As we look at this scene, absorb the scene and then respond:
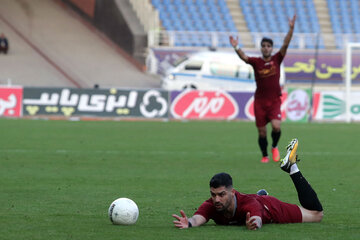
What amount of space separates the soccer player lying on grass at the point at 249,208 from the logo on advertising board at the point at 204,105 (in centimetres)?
1942

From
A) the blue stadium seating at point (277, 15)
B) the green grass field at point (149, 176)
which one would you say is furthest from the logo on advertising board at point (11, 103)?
the blue stadium seating at point (277, 15)

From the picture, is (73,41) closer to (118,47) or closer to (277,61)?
(118,47)

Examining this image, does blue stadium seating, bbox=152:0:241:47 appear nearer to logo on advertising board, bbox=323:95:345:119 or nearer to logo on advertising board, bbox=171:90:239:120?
logo on advertising board, bbox=171:90:239:120

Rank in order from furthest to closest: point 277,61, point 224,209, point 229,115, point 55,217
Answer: point 229,115 → point 277,61 → point 55,217 → point 224,209

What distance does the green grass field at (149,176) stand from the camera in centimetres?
802

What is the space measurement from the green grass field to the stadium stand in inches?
560

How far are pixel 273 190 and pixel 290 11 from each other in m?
31.8

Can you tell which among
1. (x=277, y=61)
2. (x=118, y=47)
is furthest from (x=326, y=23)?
(x=277, y=61)

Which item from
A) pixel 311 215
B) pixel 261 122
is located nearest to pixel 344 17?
pixel 261 122

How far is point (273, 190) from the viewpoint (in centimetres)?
1117

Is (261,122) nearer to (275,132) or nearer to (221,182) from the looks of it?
(275,132)

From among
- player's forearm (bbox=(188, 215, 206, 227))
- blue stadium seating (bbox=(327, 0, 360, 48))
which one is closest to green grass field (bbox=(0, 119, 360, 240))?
player's forearm (bbox=(188, 215, 206, 227))

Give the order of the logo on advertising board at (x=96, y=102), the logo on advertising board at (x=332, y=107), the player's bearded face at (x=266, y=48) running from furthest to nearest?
the logo on advertising board at (x=332, y=107) → the logo on advertising board at (x=96, y=102) → the player's bearded face at (x=266, y=48)

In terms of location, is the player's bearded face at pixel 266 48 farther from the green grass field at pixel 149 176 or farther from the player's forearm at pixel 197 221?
the player's forearm at pixel 197 221
